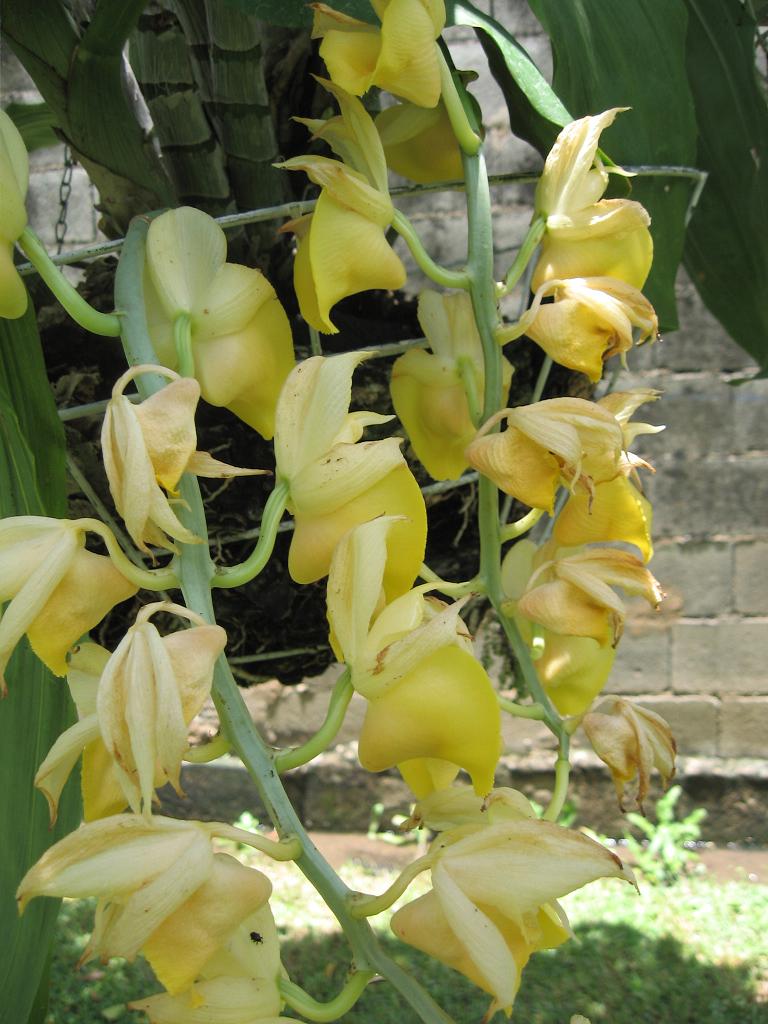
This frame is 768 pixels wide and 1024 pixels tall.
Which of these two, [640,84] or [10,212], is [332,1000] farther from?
[640,84]

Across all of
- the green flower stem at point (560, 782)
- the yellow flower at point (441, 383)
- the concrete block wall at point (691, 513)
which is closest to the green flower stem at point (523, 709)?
the green flower stem at point (560, 782)

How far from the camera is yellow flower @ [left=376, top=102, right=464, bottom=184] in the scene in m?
0.44

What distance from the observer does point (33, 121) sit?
857 millimetres

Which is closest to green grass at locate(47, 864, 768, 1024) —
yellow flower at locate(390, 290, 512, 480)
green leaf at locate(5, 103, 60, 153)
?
green leaf at locate(5, 103, 60, 153)

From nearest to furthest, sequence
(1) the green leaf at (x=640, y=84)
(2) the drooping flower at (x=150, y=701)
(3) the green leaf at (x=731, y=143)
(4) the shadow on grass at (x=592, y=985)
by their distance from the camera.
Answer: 1. (2) the drooping flower at (x=150, y=701)
2. (1) the green leaf at (x=640, y=84)
3. (3) the green leaf at (x=731, y=143)
4. (4) the shadow on grass at (x=592, y=985)

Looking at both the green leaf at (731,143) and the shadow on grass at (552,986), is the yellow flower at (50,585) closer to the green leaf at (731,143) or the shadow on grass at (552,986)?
the green leaf at (731,143)

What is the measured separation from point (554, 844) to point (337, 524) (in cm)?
11

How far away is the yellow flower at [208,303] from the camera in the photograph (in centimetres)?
36

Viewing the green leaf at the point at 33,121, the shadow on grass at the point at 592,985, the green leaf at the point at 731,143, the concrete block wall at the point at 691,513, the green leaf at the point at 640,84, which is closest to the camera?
the green leaf at the point at 640,84

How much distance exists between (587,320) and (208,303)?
13 centimetres

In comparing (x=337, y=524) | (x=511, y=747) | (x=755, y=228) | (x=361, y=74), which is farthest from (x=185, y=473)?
(x=511, y=747)

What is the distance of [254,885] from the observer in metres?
0.27

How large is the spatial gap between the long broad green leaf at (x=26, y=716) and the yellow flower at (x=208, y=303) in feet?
0.25

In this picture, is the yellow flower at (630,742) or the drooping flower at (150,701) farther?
the yellow flower at (630,742)
